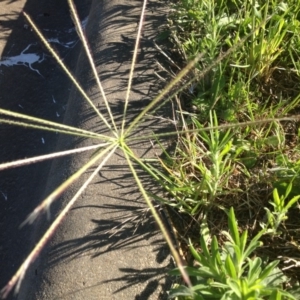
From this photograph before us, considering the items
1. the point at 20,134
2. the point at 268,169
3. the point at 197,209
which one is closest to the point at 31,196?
the point at 20,134

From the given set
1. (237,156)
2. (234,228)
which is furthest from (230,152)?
(234,228)

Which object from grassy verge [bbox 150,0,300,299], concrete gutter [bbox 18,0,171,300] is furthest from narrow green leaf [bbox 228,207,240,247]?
concrete gutter [bbox 18,0,171,300]

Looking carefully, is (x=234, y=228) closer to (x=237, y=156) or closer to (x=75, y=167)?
(x=237, y=156)

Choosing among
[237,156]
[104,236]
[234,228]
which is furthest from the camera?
[237,156]

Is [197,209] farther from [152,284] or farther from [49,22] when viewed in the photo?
[49,22]

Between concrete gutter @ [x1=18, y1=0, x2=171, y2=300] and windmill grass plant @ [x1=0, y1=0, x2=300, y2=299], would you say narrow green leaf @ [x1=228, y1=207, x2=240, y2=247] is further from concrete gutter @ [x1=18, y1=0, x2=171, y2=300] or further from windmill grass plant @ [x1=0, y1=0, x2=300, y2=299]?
concrete gutter @ [x1=18, y1=0, x2=171, y2=300]

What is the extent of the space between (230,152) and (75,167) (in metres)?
0.41

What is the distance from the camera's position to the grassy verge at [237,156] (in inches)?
40.0

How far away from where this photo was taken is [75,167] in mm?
1350

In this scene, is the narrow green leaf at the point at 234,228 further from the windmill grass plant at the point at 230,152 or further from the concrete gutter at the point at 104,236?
the concrete gutter at the point at 104,236

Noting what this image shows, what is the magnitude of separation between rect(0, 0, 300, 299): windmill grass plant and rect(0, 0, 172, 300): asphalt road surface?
6 centimetres

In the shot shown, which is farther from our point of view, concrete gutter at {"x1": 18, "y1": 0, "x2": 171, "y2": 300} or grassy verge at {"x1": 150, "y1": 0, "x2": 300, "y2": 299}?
concrete gutter at {"x1": 18, "y1": 0, "x2": 171, "y2": 300}

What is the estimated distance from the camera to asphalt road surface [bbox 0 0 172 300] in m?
1.15

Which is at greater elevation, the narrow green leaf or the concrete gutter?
the narrow green leaf
